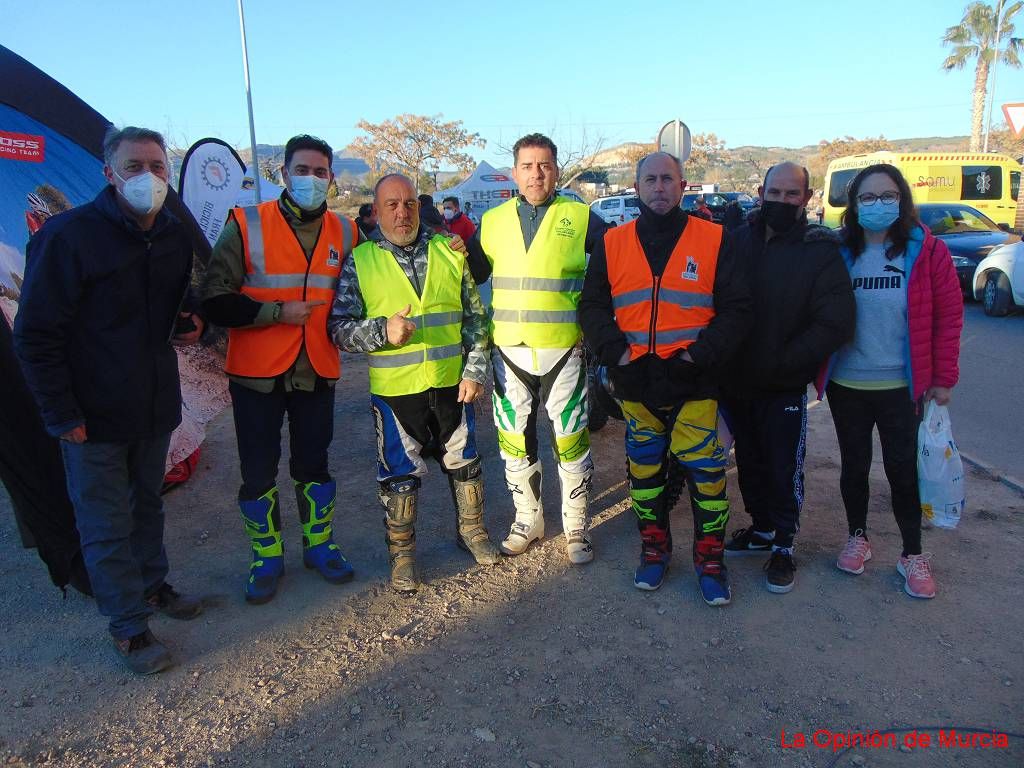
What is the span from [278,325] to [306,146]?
34.7 inches

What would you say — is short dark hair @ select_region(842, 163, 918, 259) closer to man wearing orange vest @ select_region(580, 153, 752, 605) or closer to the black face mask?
the black face mask

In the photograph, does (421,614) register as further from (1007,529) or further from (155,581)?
(1007,529)

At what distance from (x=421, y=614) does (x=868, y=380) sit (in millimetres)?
2427

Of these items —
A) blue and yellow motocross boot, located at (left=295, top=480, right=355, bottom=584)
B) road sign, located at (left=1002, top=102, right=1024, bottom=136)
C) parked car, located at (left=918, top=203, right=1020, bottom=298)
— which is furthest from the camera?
parked car, located at (left=918, top=203, right=1020, bottom=298)

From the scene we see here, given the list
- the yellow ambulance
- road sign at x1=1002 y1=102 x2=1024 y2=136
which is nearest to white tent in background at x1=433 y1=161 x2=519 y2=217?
the yellow ambulance

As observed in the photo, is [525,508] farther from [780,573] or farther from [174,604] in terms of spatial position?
[174,604]

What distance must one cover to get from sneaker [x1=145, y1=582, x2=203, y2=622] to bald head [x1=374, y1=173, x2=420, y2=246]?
2030mm

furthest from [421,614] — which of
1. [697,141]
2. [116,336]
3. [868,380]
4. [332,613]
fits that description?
[697,141]

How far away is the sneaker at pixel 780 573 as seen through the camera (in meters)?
3.61

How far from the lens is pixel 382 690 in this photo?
292 cm

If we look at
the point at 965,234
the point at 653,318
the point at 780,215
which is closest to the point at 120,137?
the point at 653,318

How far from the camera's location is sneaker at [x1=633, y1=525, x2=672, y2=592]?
12.0 feet

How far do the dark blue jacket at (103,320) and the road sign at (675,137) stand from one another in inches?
268

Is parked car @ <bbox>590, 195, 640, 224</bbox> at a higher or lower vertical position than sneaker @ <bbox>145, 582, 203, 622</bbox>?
higher
